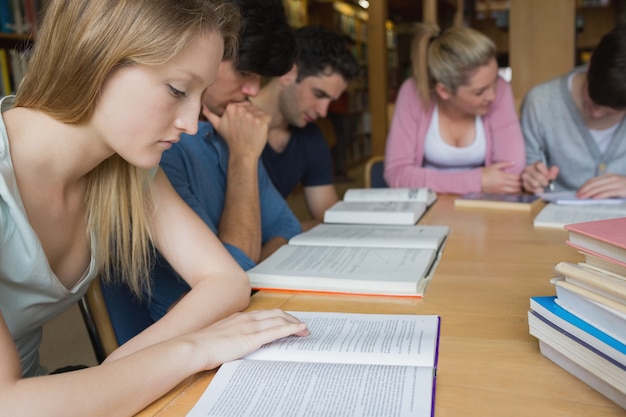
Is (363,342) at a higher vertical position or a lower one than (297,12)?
lower

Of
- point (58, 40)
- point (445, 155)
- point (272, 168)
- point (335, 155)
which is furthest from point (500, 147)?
point (335, 155)

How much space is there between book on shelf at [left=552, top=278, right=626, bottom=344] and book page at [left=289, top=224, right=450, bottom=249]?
0.49 metres

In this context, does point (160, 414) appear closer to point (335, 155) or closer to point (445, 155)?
point (445, 155)

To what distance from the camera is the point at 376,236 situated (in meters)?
1.24

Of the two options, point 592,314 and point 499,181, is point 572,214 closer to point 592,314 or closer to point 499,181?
point 499,181

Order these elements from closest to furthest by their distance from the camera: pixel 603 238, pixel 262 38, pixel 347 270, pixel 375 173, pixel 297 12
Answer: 1. pixel 603 238
2. pixel 347 270
3. pixel 262 38
4. pixel 375 173
5. pixel 297 12

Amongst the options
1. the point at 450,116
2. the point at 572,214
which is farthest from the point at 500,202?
the point at 450,116

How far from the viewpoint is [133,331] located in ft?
3.56

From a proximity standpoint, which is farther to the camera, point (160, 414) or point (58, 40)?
point (58, 40)

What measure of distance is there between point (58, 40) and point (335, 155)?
6144 mm

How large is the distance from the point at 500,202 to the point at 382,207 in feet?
1.13

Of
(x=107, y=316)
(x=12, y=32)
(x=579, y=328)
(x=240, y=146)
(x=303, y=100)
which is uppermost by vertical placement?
(x=12, y=32)

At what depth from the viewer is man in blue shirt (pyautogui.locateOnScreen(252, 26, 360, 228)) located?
6.52 feet

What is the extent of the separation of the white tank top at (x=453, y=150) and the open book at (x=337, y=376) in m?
1.49
